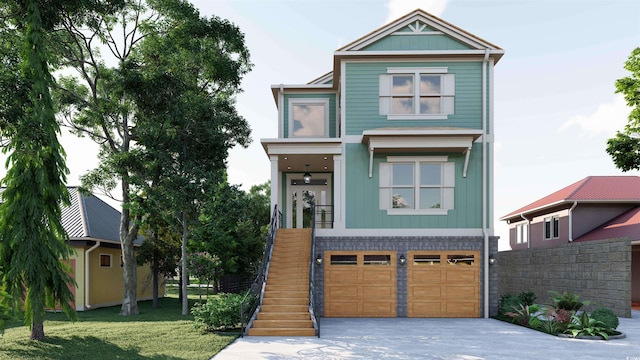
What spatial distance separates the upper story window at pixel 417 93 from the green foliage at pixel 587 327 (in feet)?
23.7

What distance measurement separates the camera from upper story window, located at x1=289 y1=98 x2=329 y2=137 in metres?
18.0

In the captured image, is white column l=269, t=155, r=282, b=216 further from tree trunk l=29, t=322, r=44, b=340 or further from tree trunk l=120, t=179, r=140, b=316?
tree trunk l=29, t=322, r=44, b=340

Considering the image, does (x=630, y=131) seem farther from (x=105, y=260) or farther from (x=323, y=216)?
(x=105, y=260)

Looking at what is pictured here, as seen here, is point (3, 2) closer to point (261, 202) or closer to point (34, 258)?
point (34, 258)

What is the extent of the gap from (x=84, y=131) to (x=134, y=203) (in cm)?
422

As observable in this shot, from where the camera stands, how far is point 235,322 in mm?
12789

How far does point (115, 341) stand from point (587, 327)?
37.7 ft

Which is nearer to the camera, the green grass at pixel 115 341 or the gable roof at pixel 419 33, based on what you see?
the green grass at pixel 115 341

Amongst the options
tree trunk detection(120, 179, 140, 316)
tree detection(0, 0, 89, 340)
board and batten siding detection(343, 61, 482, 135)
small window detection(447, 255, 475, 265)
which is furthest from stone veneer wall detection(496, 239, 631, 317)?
tree trunk detection(120, 179, 140, 316)

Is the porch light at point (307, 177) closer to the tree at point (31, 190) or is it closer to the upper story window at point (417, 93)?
the upper story window at point (417, 93)

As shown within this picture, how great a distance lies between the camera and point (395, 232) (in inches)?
627

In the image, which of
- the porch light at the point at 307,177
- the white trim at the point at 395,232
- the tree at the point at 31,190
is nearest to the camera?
the tree at the point at 31,190

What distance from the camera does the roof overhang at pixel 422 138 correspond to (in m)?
15.3

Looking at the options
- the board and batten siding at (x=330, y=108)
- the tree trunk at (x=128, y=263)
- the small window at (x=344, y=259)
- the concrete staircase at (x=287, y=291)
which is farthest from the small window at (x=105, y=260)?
the small window at (x=344, y=259)
